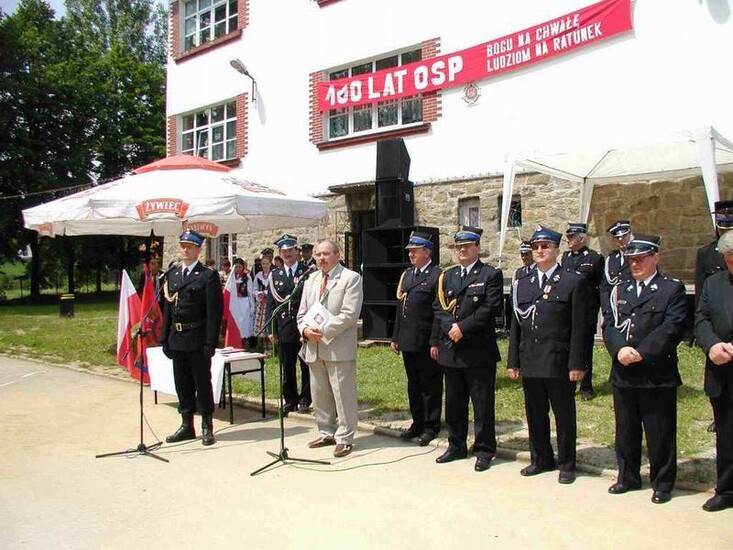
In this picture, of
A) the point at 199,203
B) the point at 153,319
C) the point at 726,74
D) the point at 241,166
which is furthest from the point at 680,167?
the point at 241,166

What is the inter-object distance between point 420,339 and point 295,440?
1.57 metres

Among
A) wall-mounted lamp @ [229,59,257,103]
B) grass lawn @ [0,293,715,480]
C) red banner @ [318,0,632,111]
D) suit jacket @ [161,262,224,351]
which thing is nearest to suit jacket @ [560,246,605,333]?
grass lawn @ [0,293,715,480]

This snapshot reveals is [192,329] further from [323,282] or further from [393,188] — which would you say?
[393,188]

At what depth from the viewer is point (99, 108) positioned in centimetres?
3325

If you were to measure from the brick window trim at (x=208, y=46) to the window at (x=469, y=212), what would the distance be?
835 cm

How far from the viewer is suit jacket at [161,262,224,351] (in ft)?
21.7

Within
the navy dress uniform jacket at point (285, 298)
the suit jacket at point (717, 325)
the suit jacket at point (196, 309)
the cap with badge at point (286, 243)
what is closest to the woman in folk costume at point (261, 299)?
the navy dress uniform jacket at point (285, 298)

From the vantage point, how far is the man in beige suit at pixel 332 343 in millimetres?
6094

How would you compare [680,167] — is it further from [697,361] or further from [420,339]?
[420,339]

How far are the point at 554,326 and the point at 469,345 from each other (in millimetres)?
749

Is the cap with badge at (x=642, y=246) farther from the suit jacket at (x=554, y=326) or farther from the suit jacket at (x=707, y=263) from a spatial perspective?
the suit jacket at (x=707, y=263)

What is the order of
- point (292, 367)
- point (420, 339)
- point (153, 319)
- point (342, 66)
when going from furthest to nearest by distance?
point (342, 66)
point (153, 319)
point (292, 367)
point (420, 339)

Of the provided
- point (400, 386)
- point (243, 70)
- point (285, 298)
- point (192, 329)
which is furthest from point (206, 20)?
point (192, 329)

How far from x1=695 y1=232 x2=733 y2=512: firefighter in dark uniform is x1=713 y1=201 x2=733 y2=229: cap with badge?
4.80ft
